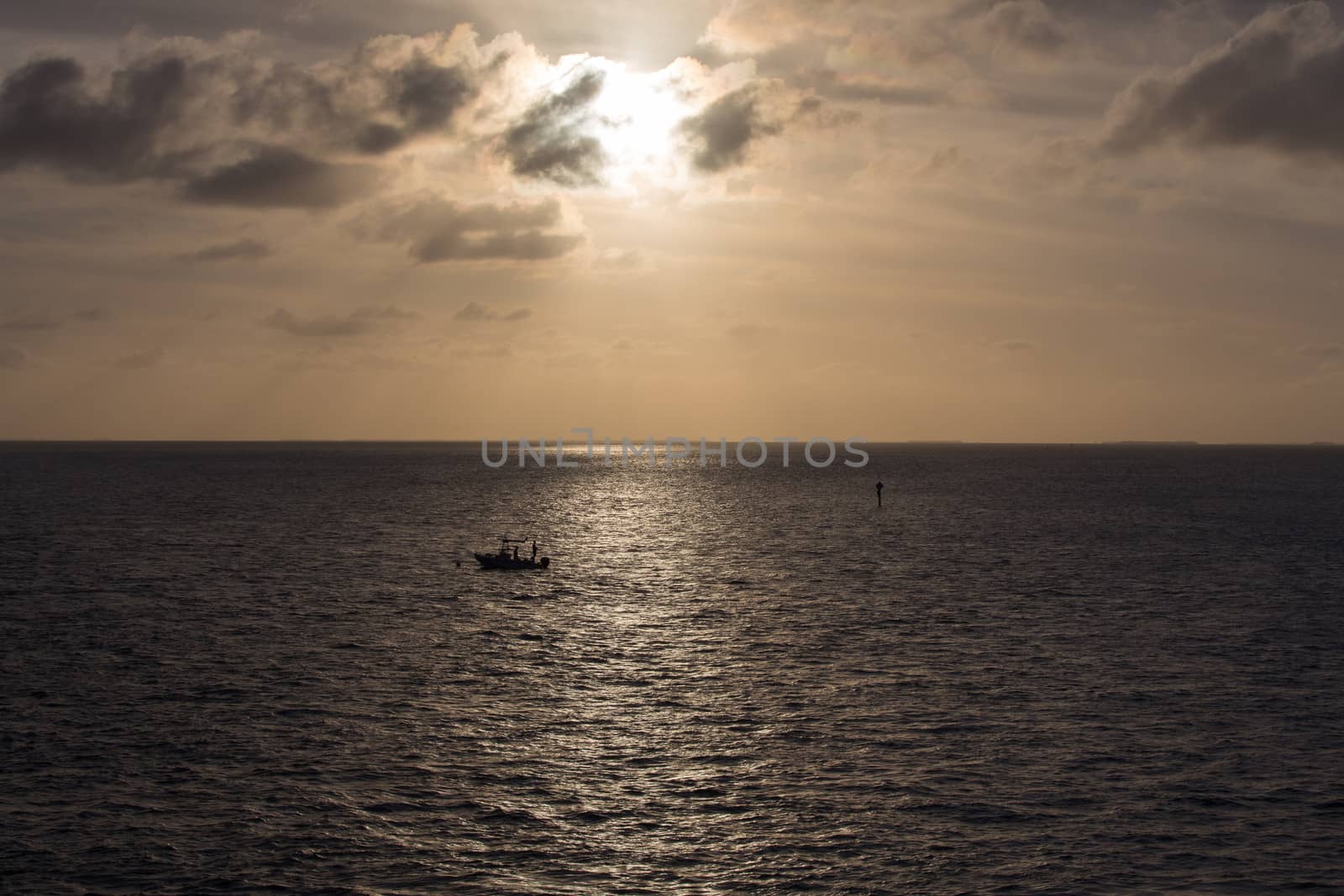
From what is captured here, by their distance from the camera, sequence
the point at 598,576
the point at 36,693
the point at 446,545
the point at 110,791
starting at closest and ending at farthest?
the point at 110,791, the point at 36,693, the point at 598,576, the point at 446,545

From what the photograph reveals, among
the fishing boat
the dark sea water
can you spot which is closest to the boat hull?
the fishing boat

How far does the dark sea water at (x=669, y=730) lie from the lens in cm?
3203

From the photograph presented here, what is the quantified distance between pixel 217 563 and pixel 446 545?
25896 millimetres

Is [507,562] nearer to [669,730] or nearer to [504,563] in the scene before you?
[504,563]

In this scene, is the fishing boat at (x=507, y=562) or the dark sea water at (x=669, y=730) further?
the fishing boat at (x=507, y=562)

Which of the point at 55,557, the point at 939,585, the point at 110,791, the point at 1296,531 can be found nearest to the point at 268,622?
the point at 110,791

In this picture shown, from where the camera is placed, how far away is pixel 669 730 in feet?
150

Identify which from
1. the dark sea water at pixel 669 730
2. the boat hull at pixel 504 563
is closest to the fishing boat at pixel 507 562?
the boat hull at pixel 504 563

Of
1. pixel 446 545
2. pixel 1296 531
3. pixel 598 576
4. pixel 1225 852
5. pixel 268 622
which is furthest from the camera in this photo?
pixel 1296 531

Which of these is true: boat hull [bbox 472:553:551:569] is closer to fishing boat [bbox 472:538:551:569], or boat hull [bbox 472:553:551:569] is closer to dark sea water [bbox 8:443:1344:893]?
fishing boat [bbox 472:538:551:569]

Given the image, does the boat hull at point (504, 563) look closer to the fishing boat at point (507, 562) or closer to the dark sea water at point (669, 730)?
the fishing boat at point (507, 562)

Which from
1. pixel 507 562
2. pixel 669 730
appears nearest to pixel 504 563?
pixel 507 562

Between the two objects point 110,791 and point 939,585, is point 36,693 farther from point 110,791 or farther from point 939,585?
point 939,585

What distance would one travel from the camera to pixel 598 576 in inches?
3770
